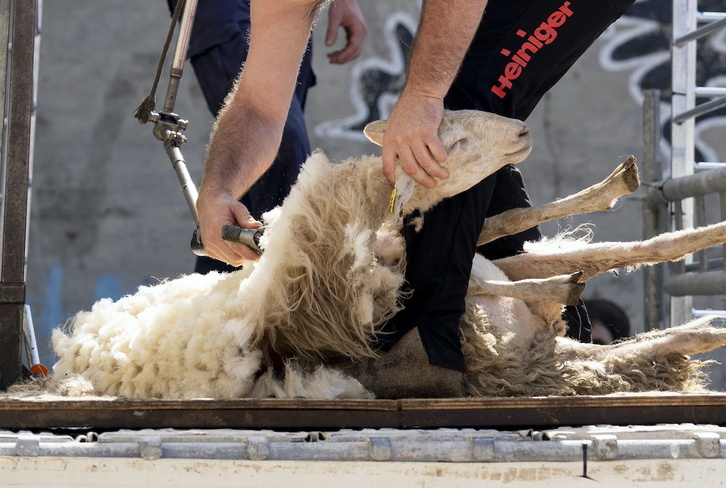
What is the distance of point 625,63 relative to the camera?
20.8 ft

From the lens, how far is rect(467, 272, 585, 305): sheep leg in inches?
84.1

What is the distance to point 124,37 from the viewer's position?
251 inches

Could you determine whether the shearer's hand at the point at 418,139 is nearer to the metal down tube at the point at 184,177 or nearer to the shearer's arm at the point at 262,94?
the shearer's arm at the point at 262,94

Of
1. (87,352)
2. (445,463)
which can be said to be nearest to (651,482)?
(445,463)

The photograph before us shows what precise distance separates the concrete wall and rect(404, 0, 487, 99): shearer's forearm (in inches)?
166

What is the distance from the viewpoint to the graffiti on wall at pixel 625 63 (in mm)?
6180

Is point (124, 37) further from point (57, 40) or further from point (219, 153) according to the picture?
Result: point (219, 153)

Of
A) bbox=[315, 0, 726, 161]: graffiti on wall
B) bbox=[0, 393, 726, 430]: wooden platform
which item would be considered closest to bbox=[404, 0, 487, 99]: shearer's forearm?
bbox=[0, 393, 726, 430]: wooden platform

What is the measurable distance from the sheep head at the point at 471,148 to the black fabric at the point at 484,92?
44mm

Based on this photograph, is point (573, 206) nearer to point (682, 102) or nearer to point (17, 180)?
point (17, 180)

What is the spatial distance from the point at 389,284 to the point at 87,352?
2.72ft

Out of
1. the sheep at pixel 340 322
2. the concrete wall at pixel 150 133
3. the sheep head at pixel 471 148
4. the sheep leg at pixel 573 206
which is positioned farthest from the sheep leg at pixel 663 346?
the concrete wall at pixel 150 133

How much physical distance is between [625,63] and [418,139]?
4911 millimetres

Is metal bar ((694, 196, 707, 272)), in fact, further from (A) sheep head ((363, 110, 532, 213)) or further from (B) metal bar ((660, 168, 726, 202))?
(A) sheep head ((363, 110, 532, 213))
